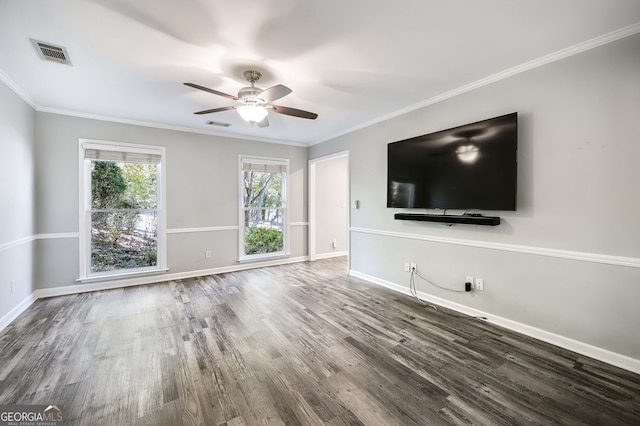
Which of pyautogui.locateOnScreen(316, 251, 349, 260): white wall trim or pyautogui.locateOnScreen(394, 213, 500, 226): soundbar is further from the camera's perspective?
pyautogui.locateOnScreen(316, 251, 349, 260): white wall trim

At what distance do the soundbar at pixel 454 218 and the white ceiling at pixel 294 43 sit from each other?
1506 mm

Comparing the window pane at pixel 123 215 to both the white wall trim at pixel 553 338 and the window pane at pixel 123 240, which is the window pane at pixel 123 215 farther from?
the white wall trim at pixel 553 338

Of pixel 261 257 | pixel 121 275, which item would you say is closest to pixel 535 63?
pixel 261 257

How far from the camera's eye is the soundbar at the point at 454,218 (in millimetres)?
2804

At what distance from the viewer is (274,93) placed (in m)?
2.54

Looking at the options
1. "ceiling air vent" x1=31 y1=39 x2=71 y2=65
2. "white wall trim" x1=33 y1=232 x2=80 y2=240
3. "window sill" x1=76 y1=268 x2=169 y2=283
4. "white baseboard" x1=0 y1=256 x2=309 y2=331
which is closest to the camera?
"ceiling air vent" x1=31 y1=39 x2=71 y2=65

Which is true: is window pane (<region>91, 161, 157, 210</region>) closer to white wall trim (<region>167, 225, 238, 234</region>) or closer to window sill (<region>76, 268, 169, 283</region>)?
white wall trim (<region>167, 225, 238, 234</region>)

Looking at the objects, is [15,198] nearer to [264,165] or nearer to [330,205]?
[264,165]

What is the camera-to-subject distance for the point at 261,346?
8.16ft

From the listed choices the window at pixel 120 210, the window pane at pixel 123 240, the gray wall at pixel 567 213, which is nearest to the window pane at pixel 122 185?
the window at pixel 120 210

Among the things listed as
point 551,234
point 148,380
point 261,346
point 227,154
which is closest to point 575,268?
point 551,234

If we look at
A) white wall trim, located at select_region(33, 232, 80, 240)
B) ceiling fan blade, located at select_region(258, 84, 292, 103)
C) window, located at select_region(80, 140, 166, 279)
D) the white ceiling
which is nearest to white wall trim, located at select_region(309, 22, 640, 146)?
the white ceiling

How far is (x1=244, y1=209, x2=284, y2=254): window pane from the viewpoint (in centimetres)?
551

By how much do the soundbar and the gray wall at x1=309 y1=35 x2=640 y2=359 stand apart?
0.16 meters
